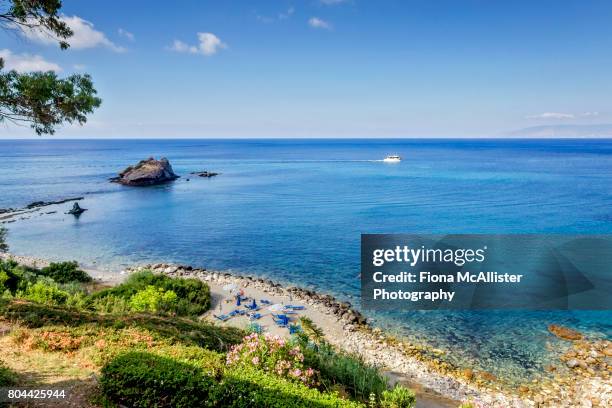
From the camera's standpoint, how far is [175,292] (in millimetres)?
21781

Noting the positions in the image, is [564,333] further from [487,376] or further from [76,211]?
[76,211]

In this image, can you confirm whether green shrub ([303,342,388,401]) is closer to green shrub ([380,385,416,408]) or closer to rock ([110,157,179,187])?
green shrub ([380,385,416,408])

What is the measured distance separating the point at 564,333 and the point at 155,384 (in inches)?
813

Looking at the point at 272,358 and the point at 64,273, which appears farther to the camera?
the point at 64,273

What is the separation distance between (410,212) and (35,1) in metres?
45.6

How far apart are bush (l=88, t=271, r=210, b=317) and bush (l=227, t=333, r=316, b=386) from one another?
11.0 m

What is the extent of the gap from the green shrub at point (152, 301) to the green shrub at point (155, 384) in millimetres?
9963

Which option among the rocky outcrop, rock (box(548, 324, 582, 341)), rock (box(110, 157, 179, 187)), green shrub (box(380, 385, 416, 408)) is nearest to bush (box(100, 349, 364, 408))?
green shrub (box(380, 385, 416, 408))

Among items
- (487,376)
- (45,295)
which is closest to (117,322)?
(45,295)

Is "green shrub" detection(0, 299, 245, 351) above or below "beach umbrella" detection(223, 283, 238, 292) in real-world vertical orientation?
above

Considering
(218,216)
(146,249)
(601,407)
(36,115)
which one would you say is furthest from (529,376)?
(218,216)

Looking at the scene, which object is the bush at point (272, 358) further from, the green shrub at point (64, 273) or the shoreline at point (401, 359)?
the green shrub at point (64, 273)

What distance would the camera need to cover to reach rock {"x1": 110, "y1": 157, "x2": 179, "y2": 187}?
259 feet

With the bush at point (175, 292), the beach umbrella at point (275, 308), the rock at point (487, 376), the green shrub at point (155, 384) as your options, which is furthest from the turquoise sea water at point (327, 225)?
the green shrub at point (155, 384)
